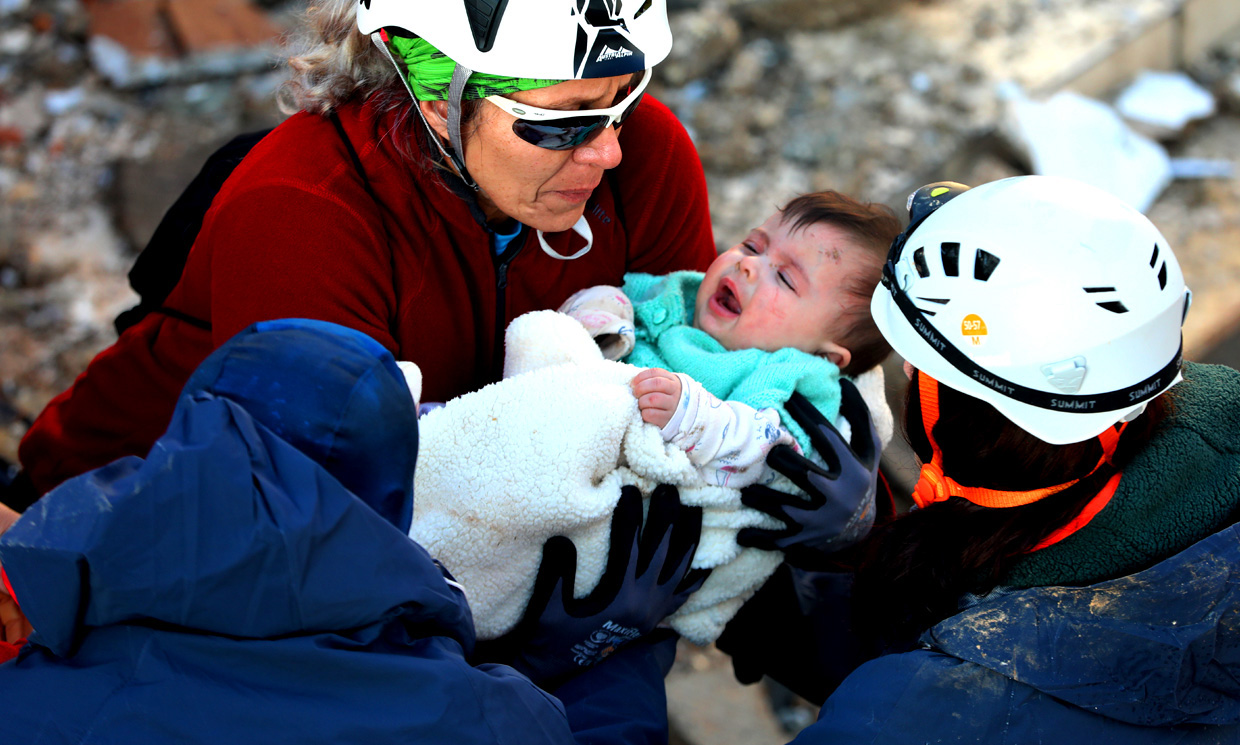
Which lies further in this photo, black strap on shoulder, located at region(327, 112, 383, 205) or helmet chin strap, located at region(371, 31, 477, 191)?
black strap on shoulder, located at region(327, 112, 383, 205)

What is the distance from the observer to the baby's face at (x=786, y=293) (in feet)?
7.39

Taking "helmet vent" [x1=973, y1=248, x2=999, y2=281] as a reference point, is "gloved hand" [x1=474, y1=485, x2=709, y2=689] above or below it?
below

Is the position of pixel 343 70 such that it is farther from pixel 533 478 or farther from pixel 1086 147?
pixel 1086 147

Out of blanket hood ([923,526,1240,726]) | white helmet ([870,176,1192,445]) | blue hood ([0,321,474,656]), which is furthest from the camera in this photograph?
white helmet ([870,176,1192,445])

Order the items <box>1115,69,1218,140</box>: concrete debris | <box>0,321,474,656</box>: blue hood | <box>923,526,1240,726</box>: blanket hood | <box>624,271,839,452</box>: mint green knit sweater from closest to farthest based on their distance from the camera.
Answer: <box>0,321,474,656</box>: blue hood, <box>923,526,1240,726</box>: blanket hood, <box>624,271,839,452</box>: mint green knit sweater, <box>1115,69,1218,140</box>: concrete debris

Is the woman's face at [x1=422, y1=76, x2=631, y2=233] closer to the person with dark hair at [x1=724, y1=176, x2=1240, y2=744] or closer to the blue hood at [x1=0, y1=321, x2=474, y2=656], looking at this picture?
the person with dark hair at [x1=724, y1=176, x2=1240, y2=744]

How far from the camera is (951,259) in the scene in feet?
5.28

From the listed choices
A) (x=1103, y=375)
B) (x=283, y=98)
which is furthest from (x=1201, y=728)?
(x=283, y=98)

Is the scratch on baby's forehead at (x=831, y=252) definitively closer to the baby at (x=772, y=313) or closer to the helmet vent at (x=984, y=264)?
the baby at (x=772, y=313)

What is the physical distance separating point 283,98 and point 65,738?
159 cm

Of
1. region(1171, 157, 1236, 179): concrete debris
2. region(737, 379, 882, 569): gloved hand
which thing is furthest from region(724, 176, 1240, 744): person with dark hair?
region(1171, 157, 1236, 179): concrete debris

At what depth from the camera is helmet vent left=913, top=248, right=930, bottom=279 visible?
1650 mm

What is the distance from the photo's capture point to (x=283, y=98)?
2.24 meters

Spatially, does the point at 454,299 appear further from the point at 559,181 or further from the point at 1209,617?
the point at 1209,617
